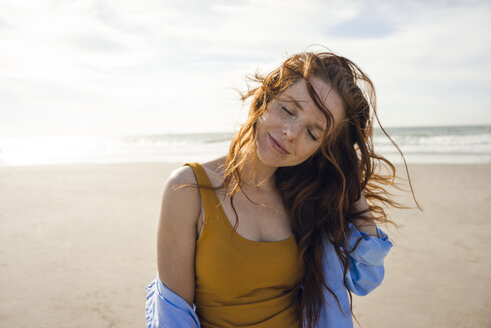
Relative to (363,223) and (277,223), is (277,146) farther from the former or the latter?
(363,223)

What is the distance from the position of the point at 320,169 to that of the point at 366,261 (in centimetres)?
59

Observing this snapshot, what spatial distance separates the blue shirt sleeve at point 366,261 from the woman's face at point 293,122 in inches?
22.9

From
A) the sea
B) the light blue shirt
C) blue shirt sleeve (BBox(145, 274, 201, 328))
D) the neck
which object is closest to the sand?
the light blue shirt

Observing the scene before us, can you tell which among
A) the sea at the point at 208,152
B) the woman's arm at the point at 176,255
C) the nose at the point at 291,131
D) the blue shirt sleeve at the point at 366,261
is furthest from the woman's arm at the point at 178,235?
the sea at the point at 208,152

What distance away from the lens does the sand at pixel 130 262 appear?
2.76 metres

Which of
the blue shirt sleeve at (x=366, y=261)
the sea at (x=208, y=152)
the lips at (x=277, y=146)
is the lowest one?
the sea at (x=208, y=152)

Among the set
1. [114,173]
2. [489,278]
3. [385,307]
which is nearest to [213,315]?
[385,307]

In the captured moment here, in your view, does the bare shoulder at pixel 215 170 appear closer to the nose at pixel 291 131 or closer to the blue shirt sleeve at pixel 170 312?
the nose at pixel 291 131

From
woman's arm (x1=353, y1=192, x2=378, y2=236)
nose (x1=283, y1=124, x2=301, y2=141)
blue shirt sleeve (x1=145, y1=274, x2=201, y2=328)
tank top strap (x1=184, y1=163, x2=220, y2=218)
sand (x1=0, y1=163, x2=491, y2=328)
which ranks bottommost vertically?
sand (x1=0, y1=163, x2=491, y2=328)

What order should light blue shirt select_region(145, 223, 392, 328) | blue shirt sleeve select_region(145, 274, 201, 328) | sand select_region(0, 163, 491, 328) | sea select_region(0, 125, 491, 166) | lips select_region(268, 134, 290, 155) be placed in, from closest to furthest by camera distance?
blue shirt sleeve select_region(145, 274, 201, 328)
lips select_region(268, 134, 290, 155)
light blue shirt select_region(145, 223, 392, 328)
sand select_region(0, 163, 491, 328)
sea select_region(0, 125, 491, 166)

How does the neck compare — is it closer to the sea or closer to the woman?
the woman

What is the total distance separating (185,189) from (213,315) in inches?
25.0

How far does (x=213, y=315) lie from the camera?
1557 mm

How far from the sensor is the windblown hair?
63.0 inches
